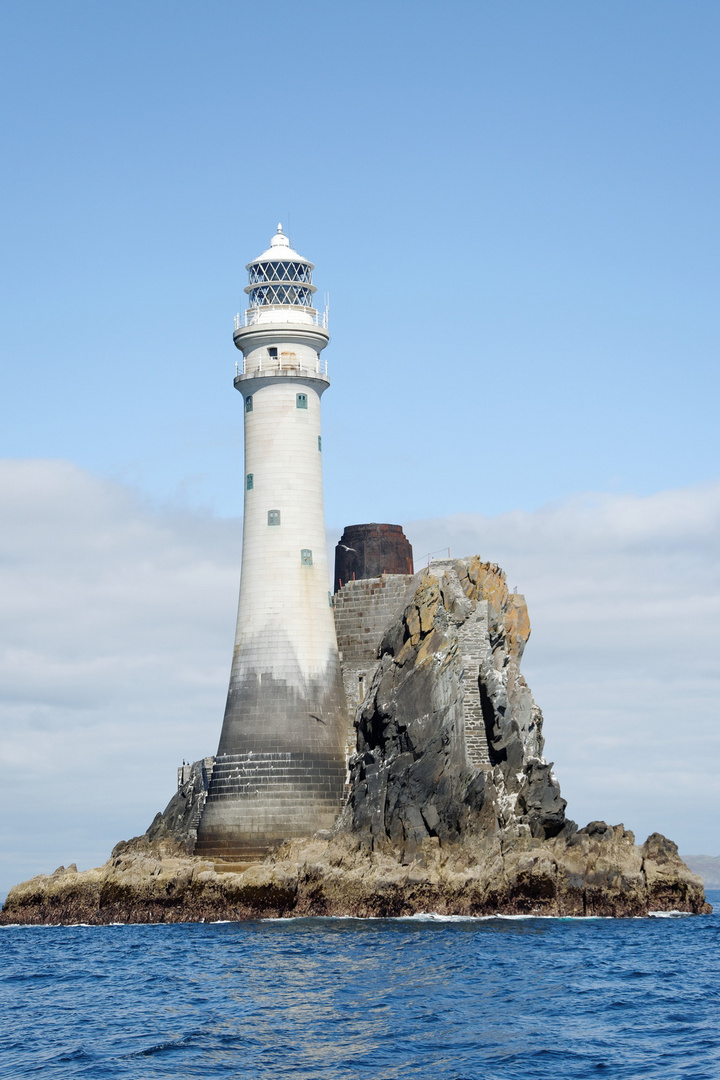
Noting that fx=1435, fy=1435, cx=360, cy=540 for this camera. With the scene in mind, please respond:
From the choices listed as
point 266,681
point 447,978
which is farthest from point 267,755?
point 447,978

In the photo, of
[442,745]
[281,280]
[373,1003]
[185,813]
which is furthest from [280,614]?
[373,1003]

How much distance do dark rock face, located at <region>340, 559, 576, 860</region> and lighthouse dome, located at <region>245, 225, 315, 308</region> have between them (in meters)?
12.1

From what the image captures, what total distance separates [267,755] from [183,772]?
845 cm

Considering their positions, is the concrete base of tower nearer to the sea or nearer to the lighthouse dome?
the sea

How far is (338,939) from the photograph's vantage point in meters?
40.5

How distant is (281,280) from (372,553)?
37.6ft

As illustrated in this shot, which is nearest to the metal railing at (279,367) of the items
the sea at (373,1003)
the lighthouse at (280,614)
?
the lighthouse at (280,614)

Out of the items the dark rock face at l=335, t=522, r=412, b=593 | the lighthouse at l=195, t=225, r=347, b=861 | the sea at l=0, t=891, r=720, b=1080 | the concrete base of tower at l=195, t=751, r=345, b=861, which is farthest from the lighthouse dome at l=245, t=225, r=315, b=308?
the sea at l=0, t=891, r=720, b=1080

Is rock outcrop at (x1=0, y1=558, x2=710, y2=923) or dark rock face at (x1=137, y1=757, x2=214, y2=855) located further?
dark rock face at (x1=137, y1=757, x2=214, y2=855)

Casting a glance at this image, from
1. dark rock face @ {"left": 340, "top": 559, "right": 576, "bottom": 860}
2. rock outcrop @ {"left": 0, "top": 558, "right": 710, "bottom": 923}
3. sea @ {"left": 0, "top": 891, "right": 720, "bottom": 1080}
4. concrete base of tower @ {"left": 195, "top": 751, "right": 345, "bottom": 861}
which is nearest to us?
sea @ {"left": 0, "top": 891, "right": 720, "bottom": 1080}

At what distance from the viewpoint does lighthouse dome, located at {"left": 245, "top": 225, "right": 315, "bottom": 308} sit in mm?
55938

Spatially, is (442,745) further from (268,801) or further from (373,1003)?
(373,1003)

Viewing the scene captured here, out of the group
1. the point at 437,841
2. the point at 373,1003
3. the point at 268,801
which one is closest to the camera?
the point at 373,1003

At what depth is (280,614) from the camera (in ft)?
173
